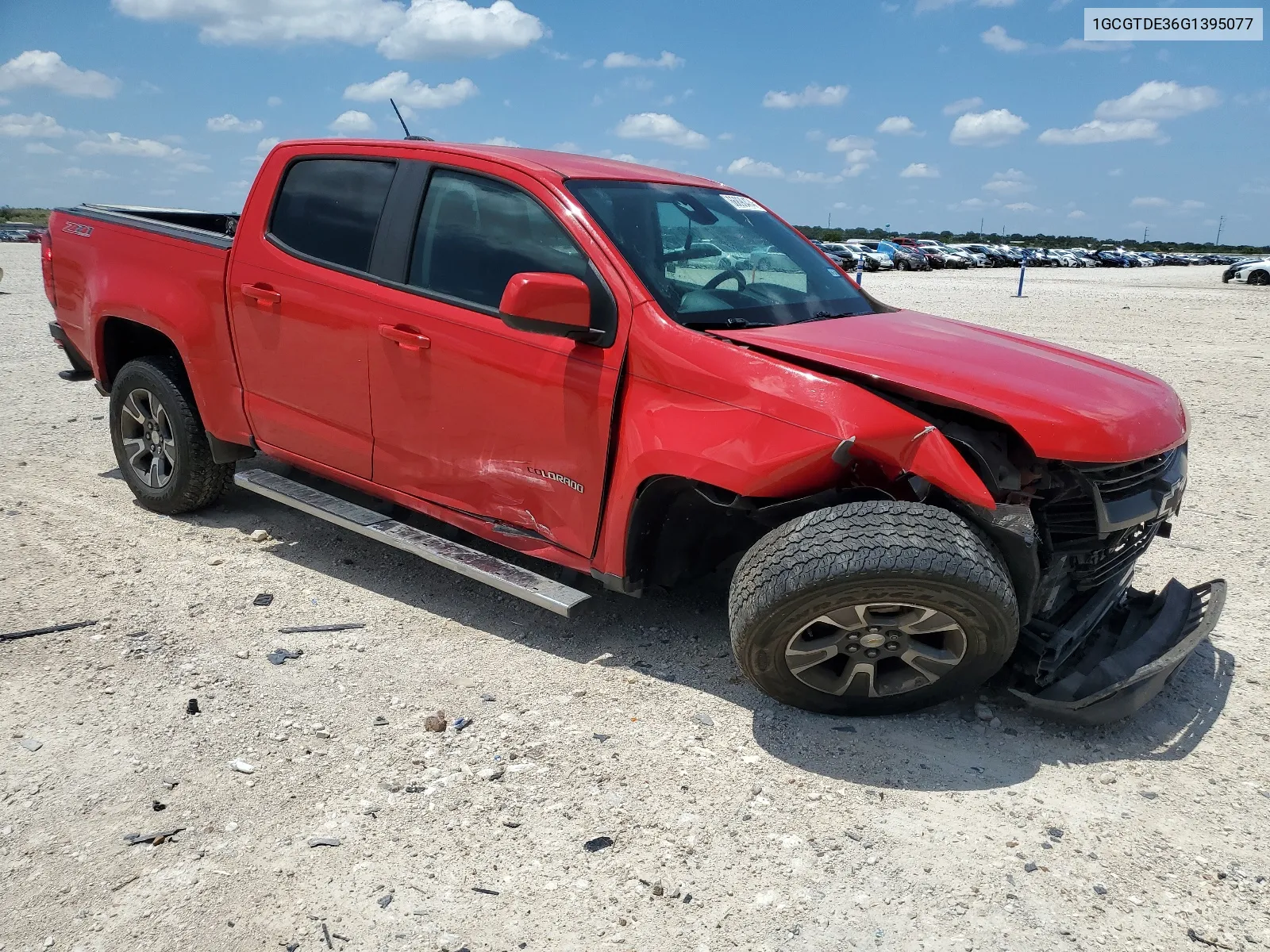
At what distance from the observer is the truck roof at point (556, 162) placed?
12.5 ft

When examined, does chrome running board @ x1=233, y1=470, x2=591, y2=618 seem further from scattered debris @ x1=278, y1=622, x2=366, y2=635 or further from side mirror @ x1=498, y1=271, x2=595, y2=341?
side mirror @ x1=498, y1=271, x2=595, y2=341

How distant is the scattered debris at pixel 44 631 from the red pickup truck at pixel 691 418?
3.22 feet

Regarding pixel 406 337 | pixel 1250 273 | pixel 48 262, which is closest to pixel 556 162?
pixel 406 337

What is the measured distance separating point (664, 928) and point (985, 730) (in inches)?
59.0

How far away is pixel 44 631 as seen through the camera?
392cm

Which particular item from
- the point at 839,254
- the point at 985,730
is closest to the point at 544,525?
the point at 985,730

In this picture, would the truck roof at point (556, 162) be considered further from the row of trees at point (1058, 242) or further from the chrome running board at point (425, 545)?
the row of trees at point (1058, 242)

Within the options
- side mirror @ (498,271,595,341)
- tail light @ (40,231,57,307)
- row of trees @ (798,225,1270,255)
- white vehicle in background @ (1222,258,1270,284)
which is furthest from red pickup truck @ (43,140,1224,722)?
row of trees @ (798,225,1270,255)

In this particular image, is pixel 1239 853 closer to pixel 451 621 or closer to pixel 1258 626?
pixel 1258 626

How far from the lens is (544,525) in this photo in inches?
145

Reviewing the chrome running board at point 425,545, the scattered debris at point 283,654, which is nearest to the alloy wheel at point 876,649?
the chrome running board at point 425,545

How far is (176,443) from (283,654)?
→ 1.74 metres

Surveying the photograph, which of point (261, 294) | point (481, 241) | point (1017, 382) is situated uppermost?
point (481, 241)

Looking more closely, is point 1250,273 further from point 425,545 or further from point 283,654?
point 283,654
